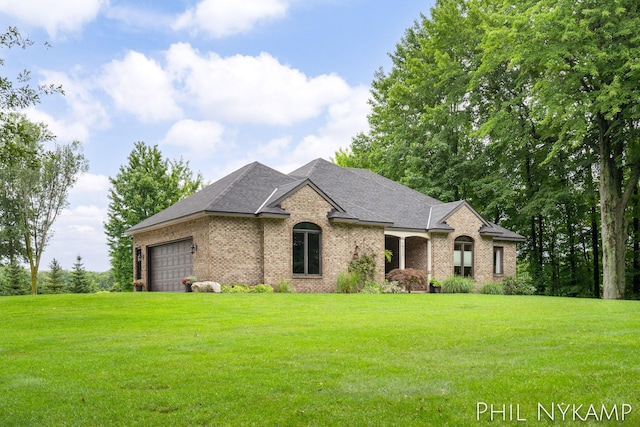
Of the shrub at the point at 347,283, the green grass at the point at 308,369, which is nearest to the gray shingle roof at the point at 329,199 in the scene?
the shrub at the point at 347,283

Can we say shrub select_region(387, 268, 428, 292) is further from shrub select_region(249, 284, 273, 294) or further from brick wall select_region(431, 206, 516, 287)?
shrub select_region(249, 284, 273, 294)

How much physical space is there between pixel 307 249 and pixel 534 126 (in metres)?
17.9

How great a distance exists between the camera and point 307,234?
24.1 m

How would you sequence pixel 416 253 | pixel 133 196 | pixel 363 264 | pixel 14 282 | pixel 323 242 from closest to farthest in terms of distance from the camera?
pixel 323 242, pixel 363 264, pixel 416 253, pixel 14 282, pixel 133 196

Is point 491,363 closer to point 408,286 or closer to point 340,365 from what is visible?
point 340,365

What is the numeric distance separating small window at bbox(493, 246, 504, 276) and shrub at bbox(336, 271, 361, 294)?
980 cm

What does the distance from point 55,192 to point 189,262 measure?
2398 centimetres

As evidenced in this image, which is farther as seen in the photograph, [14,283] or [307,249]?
[14,283]

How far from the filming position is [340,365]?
24.6 ft

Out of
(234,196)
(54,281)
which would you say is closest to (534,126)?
(234,196)

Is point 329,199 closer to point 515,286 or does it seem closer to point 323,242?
point 323,242

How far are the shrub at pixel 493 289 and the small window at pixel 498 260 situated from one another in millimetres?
1872

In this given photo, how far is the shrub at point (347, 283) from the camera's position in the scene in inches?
955

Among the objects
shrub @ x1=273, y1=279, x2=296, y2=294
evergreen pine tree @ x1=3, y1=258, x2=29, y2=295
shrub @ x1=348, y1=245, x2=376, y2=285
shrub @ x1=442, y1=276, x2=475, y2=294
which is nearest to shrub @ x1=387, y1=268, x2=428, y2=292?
shrub @ x1=348, y1=245, x2=376, y2=285
